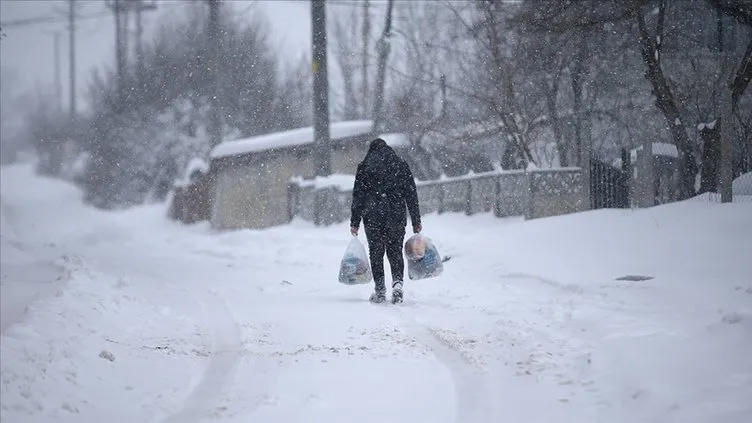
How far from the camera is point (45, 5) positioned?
32.6 metres

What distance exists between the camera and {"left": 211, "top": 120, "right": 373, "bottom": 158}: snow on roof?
25953 mm

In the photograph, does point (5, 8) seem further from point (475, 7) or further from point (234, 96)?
point (475, 7)

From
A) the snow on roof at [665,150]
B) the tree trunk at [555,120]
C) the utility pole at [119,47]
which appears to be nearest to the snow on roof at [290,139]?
the tree trunk at [555,120]

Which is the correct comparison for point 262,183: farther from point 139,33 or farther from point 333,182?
point 139,33

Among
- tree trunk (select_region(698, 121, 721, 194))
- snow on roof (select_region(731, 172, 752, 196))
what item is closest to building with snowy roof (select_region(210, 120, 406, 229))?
tree trunk (select_region(698, 121, 721, 194))

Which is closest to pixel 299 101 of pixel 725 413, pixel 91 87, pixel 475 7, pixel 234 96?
pixel 234 96

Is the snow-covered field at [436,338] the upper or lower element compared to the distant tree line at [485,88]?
lower

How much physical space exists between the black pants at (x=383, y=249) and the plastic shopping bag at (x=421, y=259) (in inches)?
5.4

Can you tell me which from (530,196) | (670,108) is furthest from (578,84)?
(530,196)

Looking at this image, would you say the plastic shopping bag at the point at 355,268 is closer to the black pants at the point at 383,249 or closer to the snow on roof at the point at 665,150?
the black pants at the point at 383,249

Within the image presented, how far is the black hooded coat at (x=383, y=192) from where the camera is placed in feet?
25.2

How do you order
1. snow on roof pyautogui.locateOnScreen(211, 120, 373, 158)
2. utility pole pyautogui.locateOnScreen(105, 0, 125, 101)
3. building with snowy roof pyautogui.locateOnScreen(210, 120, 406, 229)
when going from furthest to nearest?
utility pole pyautogui.locateOnScreen(105, 0, 125, 101)
building with snowy roof pyautogui.locateOnScreen(210, 120, 406, 229)
snow on roof pyautogui.locateOnScreen(211, 120, 373, 158)

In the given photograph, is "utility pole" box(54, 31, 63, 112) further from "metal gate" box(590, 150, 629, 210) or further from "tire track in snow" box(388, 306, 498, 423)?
"tire track in snow" box(388, 306, 498, 423)

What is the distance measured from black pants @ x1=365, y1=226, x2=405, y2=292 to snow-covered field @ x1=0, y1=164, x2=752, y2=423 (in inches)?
14.2
